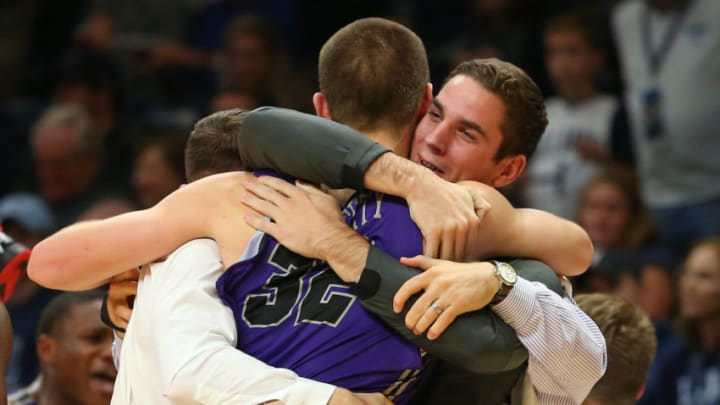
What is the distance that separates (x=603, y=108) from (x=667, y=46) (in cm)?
50

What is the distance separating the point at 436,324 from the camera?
292 centimetres

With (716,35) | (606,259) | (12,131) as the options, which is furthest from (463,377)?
(12,131)

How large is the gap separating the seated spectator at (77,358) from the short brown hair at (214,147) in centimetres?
136

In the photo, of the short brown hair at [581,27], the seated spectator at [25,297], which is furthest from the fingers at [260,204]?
the short brown hair at [581,27]

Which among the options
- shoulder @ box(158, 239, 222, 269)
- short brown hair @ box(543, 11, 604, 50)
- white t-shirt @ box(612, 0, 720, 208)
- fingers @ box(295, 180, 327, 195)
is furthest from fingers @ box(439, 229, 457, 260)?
short brown hair @ box(543, 11, 604, 50)

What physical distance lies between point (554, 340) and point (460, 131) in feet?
2.13

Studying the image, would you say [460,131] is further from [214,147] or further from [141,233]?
[141,233]

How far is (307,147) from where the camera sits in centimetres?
304

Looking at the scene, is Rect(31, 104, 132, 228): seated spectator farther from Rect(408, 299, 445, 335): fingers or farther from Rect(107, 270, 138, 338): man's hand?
Rect(408, 299, 445, 335): fingers

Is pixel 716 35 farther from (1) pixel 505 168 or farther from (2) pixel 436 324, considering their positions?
(2) pixel 436 324

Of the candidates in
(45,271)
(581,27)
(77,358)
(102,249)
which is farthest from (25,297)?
(102,249)

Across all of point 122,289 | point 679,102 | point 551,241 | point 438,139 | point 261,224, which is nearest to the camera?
point 261,224

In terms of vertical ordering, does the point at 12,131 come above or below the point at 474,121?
below

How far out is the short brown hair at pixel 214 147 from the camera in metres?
3.51
